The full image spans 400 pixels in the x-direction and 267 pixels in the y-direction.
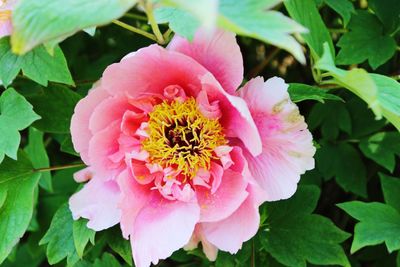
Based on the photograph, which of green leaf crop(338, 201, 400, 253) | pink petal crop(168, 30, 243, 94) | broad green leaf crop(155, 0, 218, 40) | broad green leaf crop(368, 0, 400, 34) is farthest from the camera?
broad green leaf crop(368, 0, 400, 34)

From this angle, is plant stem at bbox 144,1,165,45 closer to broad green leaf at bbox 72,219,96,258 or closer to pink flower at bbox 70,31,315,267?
pink flower at bbox 70,31,315,267

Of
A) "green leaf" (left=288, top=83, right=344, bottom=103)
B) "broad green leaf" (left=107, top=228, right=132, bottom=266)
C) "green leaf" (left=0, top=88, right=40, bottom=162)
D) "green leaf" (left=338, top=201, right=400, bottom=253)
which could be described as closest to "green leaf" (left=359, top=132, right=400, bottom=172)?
"green leaf" (left=338, top=201, right=400, bottom=253)

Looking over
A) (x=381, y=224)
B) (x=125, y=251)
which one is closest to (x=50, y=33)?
(x=125, y=251)

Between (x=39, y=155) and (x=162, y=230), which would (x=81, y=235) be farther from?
A: (x=39, y=155)

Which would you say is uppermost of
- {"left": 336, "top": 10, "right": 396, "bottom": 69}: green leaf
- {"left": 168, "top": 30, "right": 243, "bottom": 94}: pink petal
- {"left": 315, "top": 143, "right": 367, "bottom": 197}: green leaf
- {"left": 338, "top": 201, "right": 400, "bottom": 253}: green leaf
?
{"left": 168, "top": 30, "right": 243, "bottom": 94}: pink petal

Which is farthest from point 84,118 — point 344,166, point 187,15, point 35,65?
point 344,166

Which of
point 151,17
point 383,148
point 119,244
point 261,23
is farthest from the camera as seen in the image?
point 383,148

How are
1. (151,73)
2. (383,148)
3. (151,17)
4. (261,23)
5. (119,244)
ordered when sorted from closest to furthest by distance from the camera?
(261,23)
(151,17)
(151,73)
(119,244)
(383,148)

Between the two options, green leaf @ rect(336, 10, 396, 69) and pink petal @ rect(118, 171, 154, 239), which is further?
green leaf @ rect(336, 10, 396, 69)
